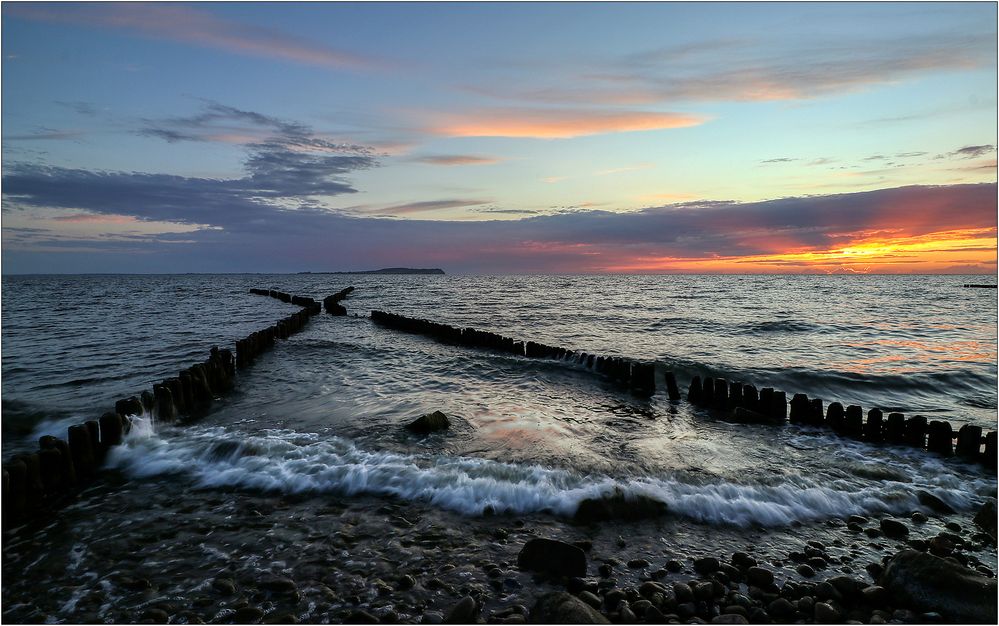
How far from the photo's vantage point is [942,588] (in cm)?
447

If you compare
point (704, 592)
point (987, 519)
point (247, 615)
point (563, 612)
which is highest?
point (563, 612)

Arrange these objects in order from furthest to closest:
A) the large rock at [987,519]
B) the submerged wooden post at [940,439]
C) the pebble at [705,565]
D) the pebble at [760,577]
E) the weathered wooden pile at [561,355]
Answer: the weathered wooden pile at [561,355], the submerged wooden post at [940,439], the large rock at [987,519], the pebble at [705,565], the pebble at [760,577]

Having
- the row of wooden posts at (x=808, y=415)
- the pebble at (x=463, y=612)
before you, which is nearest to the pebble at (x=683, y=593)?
the pebble at (x=463, y=612)

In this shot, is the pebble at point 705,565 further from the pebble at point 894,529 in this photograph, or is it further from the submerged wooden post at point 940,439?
the submerged wooden post at point 940,439

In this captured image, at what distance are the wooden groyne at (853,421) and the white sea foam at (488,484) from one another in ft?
4.56

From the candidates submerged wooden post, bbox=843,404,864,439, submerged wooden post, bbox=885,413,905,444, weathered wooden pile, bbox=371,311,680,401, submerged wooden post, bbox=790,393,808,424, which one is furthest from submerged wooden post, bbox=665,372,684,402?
submerged wooden post, bbox=885,413,905,444

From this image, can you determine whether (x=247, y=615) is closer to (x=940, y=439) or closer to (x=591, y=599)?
(x=591, y=599)

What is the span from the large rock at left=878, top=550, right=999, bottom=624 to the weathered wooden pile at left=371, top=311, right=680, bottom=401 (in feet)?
27.3

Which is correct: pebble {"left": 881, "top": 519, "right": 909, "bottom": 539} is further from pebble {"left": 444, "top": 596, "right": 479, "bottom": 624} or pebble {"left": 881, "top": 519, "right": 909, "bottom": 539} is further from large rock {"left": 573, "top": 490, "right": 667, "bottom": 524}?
pebble {"left": 444, "top": 596, "right": 479, "bottom": 624}

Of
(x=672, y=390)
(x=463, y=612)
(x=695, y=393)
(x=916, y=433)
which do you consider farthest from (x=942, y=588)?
(x=672, y=390)

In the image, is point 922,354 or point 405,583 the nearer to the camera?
Answer: point 405,583

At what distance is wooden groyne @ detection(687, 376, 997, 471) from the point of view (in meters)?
8.76

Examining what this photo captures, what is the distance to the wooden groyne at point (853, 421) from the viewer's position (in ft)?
28.7

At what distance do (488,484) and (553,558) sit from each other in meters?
2.16
